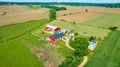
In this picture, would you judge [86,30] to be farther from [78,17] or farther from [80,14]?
[80,14]

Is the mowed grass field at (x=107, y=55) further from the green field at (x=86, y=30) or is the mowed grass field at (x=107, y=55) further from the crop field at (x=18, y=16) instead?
the crop field at (x=18, y=16)

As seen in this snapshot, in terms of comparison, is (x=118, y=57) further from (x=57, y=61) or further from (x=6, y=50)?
(x=6, y=50)

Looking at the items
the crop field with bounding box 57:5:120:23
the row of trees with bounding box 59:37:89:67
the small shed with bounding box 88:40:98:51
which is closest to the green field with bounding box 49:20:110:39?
the small shed with bounding box 88:40:98:51

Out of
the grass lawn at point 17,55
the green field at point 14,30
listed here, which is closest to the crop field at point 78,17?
the green field at point 14,30

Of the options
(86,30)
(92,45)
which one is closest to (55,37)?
(92,45)

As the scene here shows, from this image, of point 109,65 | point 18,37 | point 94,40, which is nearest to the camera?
point 109,65

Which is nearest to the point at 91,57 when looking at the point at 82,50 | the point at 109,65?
the point at 82,50
